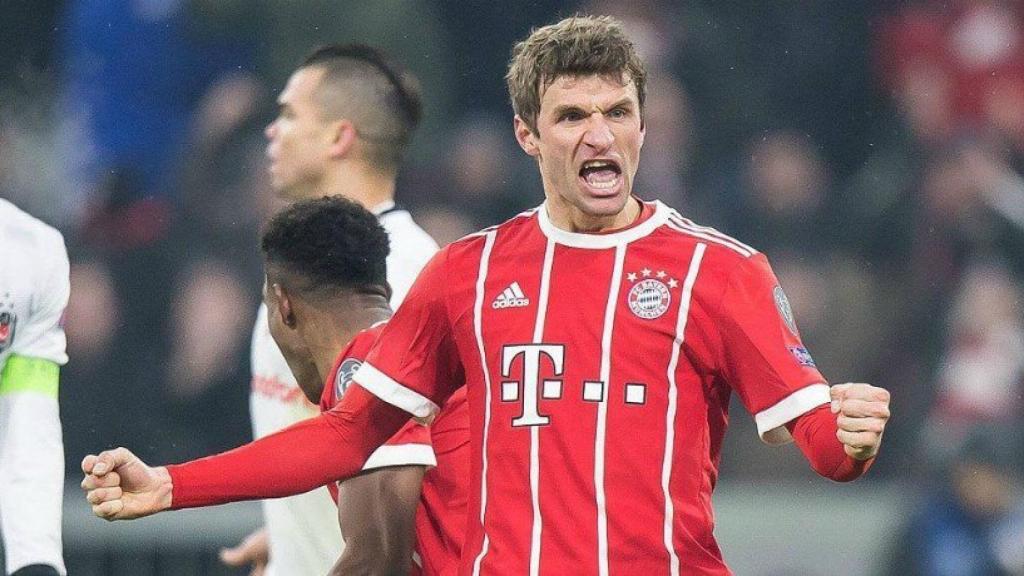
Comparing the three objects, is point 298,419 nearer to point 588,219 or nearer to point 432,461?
point 432,461

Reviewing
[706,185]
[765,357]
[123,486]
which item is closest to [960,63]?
[706,185]

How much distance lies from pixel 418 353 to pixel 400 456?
0.87 feet

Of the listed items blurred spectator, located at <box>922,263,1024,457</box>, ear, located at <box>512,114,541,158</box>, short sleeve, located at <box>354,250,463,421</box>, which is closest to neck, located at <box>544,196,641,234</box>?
ear, located at <box>512,114,541,158</box>

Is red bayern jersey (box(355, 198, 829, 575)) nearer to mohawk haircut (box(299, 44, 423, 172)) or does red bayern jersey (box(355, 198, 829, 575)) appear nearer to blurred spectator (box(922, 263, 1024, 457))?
mohawk haircut (box(299, 44, 423, 172))

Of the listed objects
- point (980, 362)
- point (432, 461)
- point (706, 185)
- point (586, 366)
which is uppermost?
point (586, 366)

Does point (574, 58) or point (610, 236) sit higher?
point (574, 58)

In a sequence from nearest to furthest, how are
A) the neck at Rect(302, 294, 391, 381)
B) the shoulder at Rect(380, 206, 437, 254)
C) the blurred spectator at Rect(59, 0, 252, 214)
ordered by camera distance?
1. the neck at Rect(302, 294, 391, 381)
2. the shoulder at Rect(380, 206, 437, 254)
3. the blurred spectator at Rect(59, 0, 252, 214)

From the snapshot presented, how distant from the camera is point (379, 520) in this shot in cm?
383

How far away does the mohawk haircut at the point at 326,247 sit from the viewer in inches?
163

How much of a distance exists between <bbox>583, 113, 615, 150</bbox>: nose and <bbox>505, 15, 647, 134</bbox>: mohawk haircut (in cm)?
9

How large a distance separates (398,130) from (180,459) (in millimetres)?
2952

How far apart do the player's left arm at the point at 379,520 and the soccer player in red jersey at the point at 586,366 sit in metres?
0.15

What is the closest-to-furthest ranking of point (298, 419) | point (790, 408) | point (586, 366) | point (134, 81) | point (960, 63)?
point (790, 408)
point (586, 366)
point (298, 419)
point (134, 81)
point (960, 63)

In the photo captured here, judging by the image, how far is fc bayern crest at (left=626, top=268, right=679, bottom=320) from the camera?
3.52 metres
